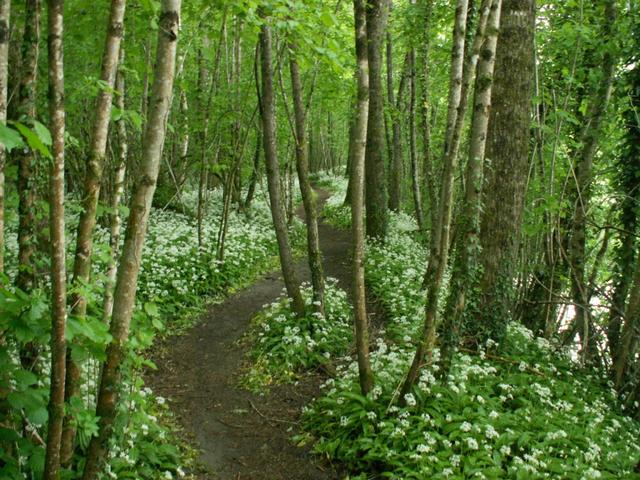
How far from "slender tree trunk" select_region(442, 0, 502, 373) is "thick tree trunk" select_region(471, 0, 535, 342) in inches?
73.1

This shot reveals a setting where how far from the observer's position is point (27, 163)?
461cm

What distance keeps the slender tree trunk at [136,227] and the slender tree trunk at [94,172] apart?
0.22 metres

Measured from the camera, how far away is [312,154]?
4241cm

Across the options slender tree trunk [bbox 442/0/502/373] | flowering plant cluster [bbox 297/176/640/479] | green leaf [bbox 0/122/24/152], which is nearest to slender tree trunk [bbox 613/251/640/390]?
flowering plant cluster [bbox 297/176/640/479]

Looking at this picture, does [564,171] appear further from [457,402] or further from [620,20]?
[457,402]

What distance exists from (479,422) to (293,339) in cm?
358

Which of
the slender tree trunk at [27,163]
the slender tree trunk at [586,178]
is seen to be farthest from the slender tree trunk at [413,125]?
the slender tree trunk at [27,163]

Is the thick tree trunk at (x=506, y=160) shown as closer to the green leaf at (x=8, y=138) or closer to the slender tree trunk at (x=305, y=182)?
the slender tree trunk at (x=305, y=182)

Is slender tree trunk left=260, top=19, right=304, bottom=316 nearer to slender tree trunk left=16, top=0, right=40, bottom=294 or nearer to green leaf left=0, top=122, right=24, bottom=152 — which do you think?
slender tree trunk left=16, top=0, right=40, bottom=294

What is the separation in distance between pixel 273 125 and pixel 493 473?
23.1 ft

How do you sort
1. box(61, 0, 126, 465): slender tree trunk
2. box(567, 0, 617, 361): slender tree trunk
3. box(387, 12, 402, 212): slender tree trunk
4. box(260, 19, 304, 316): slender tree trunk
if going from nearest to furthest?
box(61, 0, 126, 465): slender tree trunk < box(567, 0, 617, 361): slender tree trunk < box(260, 19, 304, 316): slender tree trunk < box(387, 12, 402, 212): slender tree trunk

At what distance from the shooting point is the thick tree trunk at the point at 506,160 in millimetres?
7570

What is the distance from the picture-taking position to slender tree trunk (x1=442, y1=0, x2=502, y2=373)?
18.7 feet

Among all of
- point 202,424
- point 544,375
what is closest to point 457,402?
point 544,375
